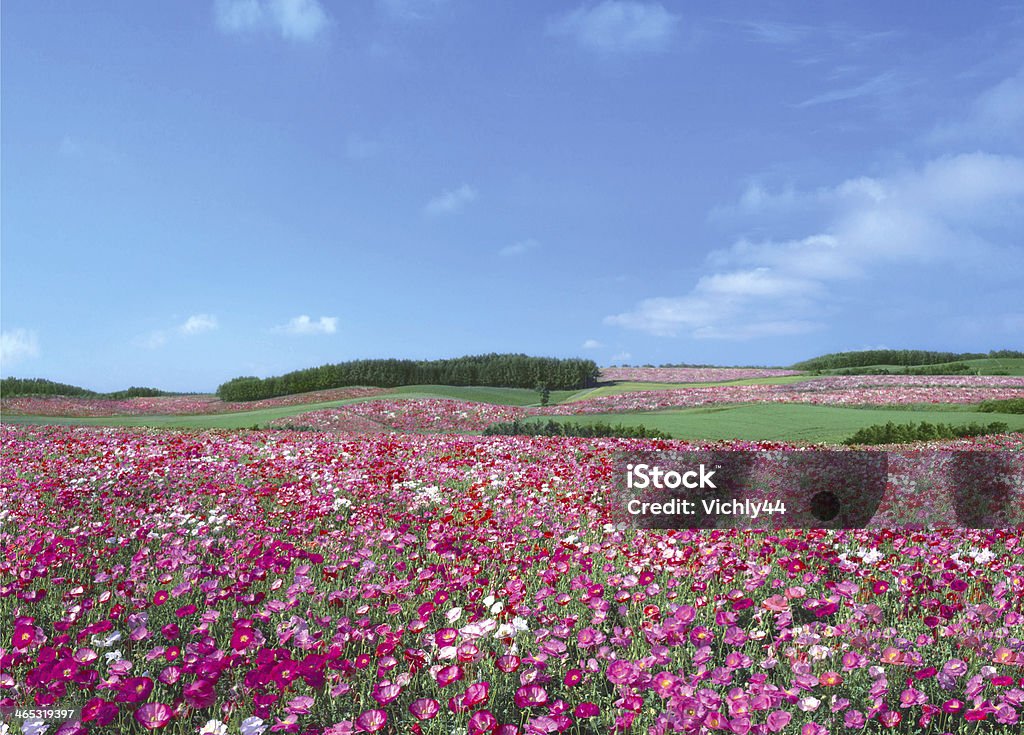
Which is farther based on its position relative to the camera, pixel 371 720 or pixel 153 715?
pixel 153 715

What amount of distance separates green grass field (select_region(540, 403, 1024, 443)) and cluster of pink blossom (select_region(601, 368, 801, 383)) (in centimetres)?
2332

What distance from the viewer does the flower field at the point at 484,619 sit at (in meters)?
3.16

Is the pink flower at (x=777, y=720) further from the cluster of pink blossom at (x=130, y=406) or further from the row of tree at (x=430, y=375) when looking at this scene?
the row of tree at (x=430, y=375)

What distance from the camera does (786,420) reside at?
794 inches

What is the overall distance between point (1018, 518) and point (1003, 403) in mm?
17986

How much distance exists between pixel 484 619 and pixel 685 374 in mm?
50205

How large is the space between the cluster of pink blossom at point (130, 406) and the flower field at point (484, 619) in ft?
99.7

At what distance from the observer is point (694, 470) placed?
843 cm

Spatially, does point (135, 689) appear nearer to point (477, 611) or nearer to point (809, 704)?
point (477, 611)

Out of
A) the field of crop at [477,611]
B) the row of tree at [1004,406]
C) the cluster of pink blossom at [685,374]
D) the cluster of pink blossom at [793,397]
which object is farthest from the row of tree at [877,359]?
the field of crop at [477,611]

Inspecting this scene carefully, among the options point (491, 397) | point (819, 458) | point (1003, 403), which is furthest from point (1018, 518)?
point (491, 397)

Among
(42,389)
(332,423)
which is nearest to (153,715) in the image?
(332,423)

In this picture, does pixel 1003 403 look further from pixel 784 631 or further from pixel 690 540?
pixel 784 631

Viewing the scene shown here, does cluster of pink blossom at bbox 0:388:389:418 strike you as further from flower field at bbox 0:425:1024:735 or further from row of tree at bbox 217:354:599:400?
flower field at bbox 0:425:1024:735
